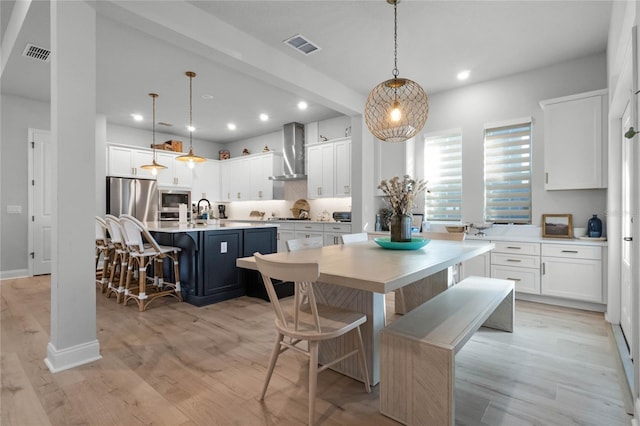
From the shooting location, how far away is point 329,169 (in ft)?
19.8

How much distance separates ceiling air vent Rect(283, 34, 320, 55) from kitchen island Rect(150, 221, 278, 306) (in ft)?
7.45

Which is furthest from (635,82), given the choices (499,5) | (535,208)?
(535,208)

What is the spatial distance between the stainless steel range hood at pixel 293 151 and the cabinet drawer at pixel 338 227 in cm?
144

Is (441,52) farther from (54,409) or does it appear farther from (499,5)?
(54,409)

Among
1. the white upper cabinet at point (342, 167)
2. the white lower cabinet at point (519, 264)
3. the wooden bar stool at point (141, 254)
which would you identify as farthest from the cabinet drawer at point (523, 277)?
the wooden bar stool at point (141, 254)

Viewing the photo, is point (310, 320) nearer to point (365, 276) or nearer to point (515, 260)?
point (365, 276)

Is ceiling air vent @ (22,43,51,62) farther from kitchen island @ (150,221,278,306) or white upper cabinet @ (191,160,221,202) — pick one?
white upper cabinet @ (191,160,221,202)

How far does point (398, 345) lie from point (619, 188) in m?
3.00

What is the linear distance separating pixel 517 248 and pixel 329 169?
131 inches

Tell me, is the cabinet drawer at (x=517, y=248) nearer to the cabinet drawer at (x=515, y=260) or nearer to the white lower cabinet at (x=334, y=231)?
the cabinet drawer at (x=515, y=260)

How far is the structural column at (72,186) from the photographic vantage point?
2.21 m

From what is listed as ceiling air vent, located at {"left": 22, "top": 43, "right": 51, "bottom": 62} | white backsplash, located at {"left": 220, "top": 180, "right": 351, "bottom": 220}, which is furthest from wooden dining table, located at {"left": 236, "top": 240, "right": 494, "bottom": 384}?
white backsplash, located at {"left": 220, "top": 180, "right": 351, "bottom": 220}

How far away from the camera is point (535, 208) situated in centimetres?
412

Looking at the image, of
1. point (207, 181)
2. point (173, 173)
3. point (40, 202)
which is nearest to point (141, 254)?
point (40, 202)
